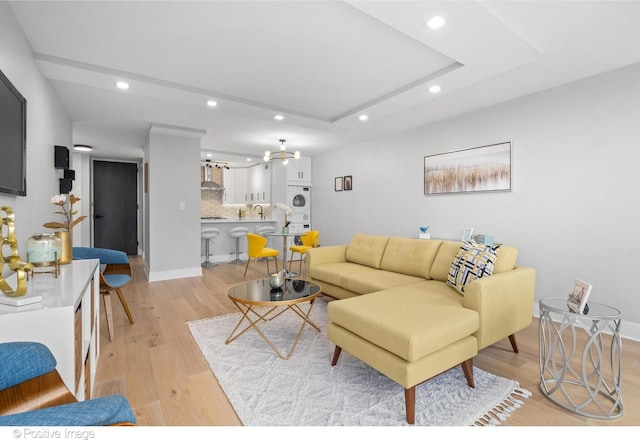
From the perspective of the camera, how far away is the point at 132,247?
7.77 meters

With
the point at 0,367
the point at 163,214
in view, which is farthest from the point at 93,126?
the point at 0,367

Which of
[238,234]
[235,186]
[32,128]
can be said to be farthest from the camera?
[235,186]

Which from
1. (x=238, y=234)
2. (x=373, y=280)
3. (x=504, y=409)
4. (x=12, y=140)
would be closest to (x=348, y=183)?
(x=238, y=234)

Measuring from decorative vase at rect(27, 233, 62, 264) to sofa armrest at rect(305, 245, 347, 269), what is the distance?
2505 mm

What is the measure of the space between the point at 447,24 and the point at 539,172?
7.20 ft

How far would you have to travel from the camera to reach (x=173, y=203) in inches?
203

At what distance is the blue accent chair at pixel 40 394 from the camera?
77 cm

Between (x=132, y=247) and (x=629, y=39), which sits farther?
(x=132, y=247)

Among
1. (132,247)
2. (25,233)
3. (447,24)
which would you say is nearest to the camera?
(447,24)

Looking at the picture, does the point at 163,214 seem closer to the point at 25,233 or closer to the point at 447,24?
the point at 25,233

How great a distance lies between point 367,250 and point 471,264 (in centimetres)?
152

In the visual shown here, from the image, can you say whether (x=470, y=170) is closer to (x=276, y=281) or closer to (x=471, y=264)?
(x=471, y=264)

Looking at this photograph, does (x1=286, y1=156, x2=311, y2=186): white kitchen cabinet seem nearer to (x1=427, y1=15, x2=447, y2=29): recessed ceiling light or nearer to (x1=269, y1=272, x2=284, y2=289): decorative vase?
(x1=269, y1=272, x2=284, y2=289): decorative vase

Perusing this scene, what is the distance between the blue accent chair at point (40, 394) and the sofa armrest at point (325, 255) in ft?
9.65
